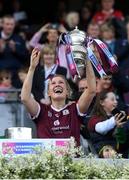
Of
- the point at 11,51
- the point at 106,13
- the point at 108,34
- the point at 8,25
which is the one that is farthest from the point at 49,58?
the point at 106,13

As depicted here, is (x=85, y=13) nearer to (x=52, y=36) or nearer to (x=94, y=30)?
(x=94, y=30)

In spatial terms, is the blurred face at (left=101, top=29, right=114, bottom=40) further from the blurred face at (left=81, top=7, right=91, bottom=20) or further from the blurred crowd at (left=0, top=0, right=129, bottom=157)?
the blurred face at (left=81, top=7, right=91, bottom=20)

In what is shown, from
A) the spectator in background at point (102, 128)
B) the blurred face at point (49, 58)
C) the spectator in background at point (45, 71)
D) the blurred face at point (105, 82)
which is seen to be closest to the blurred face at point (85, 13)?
A: the spectator in background at point (45, 71)

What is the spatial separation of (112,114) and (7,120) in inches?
54.8

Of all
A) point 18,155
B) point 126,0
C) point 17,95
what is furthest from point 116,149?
point 126,0

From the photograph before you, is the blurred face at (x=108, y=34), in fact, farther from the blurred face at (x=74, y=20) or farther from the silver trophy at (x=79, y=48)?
the silver trophy at (x=79, y=48)

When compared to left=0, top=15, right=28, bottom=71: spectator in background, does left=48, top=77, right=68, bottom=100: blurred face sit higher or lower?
lower

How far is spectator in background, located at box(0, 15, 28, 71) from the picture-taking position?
550 inches

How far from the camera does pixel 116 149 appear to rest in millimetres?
10391

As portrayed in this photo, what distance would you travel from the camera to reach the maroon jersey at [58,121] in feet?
32.3

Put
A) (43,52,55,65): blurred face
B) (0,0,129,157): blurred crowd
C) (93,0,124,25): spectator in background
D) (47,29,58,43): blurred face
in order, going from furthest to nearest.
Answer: (93,0,124,25): spectator in background, (47,29,58,43): blurred face, (43,52,55,65): blurred face, (0,0,129,157): blurred crowd

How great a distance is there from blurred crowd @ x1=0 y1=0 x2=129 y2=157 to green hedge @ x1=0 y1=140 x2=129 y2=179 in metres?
1.78

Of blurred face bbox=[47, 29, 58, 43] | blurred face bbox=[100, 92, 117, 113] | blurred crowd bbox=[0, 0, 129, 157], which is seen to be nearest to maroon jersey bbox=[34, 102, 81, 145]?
blurred crowd bbox=[0, 0, 129, 157]

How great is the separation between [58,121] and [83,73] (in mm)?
2150
